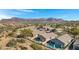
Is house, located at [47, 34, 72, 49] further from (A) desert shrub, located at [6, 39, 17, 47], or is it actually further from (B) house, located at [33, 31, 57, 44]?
(A) desert shrub, located at [6, 39, 17, 47]

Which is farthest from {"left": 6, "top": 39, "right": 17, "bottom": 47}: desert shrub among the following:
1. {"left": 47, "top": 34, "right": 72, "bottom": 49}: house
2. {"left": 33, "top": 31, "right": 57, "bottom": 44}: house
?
{"left": 47, "top": 34, "right": 72, "bottom": 49}: house

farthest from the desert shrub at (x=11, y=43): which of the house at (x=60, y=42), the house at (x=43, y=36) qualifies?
the house at (x=60, y=42)

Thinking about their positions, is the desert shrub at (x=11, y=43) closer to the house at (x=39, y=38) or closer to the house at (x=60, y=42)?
the house at (x=39, y=38)

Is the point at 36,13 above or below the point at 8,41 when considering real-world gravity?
above
